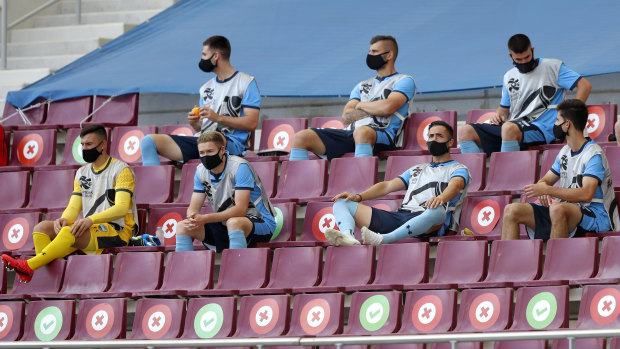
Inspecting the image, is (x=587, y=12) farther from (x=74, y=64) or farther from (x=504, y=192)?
(x=74, y=64)

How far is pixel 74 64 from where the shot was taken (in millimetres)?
8914

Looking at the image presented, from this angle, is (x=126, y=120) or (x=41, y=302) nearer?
(x=41, y=302)

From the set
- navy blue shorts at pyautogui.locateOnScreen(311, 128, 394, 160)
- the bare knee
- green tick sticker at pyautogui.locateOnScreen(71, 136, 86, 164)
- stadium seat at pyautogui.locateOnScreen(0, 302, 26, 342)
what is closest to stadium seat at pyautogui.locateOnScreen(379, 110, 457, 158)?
navy blue shorts at pyautogui.locateOnScreen(311, 128, 394, 160)

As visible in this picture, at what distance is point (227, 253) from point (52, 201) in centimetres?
173

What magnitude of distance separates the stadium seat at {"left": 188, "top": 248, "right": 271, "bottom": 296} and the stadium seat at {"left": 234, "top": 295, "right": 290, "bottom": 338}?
0.21 metres

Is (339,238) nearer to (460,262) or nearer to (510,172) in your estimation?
(460,262)

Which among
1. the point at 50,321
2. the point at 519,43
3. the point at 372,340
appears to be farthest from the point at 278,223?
the point at 372,340

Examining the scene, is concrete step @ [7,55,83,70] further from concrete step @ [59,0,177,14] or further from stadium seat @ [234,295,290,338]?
stadium seat @ [234,295,290,338]

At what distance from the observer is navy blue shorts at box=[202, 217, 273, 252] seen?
635 centimetres

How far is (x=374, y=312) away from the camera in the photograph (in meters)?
5.55

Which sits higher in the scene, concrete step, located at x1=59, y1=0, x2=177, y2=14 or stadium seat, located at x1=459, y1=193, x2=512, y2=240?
concrete step, located at x1=59, y1=0, x2=177, y2=14

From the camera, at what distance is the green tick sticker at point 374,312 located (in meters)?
5.51

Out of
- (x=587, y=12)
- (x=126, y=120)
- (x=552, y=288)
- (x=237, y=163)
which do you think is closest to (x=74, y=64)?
(x=126, y=120)

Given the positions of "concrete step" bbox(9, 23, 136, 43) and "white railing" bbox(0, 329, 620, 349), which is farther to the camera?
"concrete step" bbox(9, 23, 136, 43)
